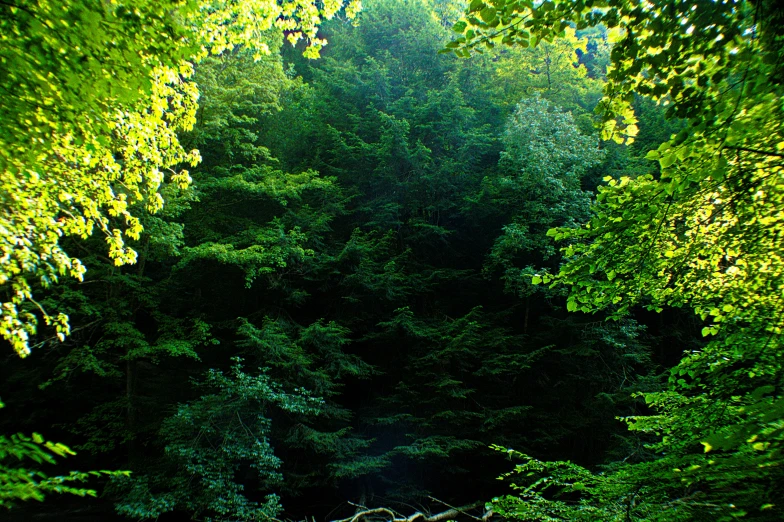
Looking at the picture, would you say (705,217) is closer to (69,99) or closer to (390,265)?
(69,99)

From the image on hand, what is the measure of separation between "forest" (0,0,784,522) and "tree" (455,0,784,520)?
19mm

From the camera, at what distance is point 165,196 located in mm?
9266

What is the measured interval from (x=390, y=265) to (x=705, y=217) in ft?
28.3

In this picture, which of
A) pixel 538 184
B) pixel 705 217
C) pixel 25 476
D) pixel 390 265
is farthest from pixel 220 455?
pixel 538 184

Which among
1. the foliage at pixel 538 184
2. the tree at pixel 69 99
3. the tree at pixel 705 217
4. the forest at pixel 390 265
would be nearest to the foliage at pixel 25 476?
the forest at pixel 390 265

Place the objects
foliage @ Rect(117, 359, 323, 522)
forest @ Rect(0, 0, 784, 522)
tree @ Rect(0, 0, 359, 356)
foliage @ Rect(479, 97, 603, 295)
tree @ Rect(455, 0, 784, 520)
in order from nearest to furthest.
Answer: tree @ Rect(455, 0, 784, 520)
forest @ Rect(0, 0, 784, 522)
tree @ Rect(0, 0, 359, 356)
foliage @ Rect(117, 359, 323, 522)
foliage @ Rect(479, 97, 603, 295)

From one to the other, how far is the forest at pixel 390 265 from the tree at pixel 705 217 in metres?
0.02

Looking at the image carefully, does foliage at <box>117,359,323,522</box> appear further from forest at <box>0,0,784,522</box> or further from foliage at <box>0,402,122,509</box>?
foliage at <box>0,402,122,509</box>

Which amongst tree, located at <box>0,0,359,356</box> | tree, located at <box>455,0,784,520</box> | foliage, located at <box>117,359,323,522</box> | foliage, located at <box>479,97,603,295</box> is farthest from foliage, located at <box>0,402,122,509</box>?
foliage, located at <box>479,97,603,295</box>

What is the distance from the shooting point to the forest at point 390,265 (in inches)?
87.5

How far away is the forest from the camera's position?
7.29 ft

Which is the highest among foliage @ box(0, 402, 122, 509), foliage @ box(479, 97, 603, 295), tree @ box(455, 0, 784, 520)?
foliage @ box(479, 97, 603, 295)

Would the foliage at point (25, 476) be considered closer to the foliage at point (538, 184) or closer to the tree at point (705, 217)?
the tree at point (705, 217)

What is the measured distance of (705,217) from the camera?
9.38 ft
